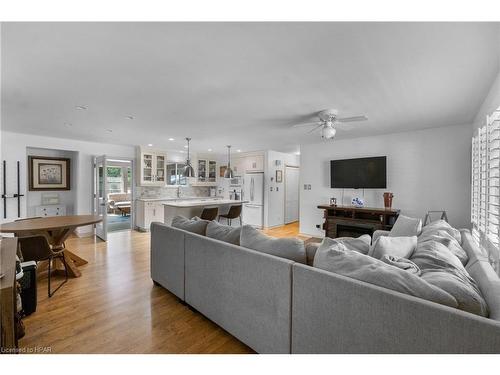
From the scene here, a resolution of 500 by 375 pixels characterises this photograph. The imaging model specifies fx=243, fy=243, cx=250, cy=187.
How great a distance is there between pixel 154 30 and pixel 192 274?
1897mm

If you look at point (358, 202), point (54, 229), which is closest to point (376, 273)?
point (54, 229)

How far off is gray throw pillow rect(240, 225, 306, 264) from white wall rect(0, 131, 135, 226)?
16.9 ft

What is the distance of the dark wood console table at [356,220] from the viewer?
429 centimetres

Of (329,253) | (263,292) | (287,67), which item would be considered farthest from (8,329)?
(287,67)

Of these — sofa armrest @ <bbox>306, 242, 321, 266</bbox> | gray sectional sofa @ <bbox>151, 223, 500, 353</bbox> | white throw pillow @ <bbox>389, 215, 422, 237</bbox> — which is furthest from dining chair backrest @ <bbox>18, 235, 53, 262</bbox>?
white throw pillow @ <bbox>389, 215, 422, 237</bbox>

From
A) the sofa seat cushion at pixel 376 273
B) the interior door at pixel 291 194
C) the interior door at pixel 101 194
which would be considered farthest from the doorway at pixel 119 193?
the sofa seat cushion at pixel 376 273

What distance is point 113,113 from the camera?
3.22m

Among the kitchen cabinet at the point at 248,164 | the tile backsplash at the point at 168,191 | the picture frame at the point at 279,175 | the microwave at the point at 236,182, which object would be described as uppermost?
the kitchen cabinet at the point at 248,164

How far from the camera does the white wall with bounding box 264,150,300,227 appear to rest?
674cm

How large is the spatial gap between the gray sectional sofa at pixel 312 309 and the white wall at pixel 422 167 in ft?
7.56

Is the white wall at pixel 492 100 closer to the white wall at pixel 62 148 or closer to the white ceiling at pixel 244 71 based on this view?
the white ceiling at pixel 244 71

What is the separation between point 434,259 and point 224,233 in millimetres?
1500

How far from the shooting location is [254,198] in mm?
6977
